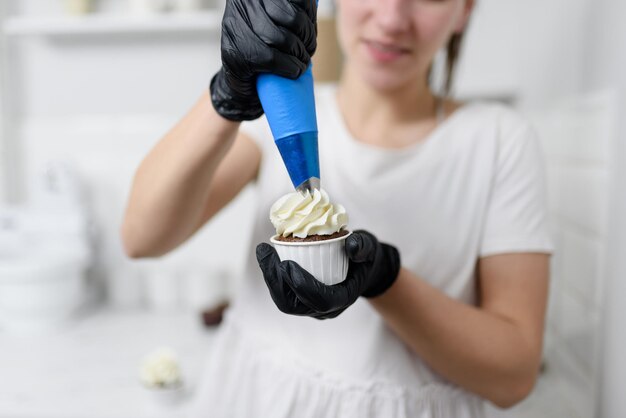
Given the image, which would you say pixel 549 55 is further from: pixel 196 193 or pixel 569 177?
pixel 196 193

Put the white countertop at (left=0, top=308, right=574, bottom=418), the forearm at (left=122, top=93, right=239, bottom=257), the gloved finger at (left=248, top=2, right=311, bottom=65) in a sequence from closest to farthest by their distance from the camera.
Answer: the gloved finger at (left=248, top=2, right=311, bottom=65) < the forearm at (left=122, top=93, right=239, bottom=257) < the white countertop at (left=0, top=308, right=574, bottom=418)

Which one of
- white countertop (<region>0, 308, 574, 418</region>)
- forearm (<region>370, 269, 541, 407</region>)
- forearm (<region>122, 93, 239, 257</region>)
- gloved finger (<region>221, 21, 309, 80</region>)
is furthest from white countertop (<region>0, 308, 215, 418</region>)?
gloved finger (<region>221, 21, 309, 80</region>)

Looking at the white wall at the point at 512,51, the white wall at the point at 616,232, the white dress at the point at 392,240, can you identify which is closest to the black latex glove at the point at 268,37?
the white dress at the point at 392,240

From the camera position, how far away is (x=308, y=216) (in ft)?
1.93

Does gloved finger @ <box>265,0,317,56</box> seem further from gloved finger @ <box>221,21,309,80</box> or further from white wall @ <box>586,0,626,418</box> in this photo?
white wall @ <box>586,0,626,418</box>

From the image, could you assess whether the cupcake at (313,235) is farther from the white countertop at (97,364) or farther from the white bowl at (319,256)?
the white countertop at (97,364)

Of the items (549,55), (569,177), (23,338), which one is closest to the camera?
(569,177)

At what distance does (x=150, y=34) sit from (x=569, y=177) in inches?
50.8

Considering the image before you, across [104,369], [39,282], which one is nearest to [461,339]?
[104,369]

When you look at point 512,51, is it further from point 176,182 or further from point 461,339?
point 176,182

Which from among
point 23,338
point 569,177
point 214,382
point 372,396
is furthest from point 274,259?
point 23,338

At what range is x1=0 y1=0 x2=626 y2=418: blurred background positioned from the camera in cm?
113

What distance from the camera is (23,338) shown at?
Answer: 1.66 m

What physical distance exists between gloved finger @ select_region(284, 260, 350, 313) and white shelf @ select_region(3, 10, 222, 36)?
4.21 feet
